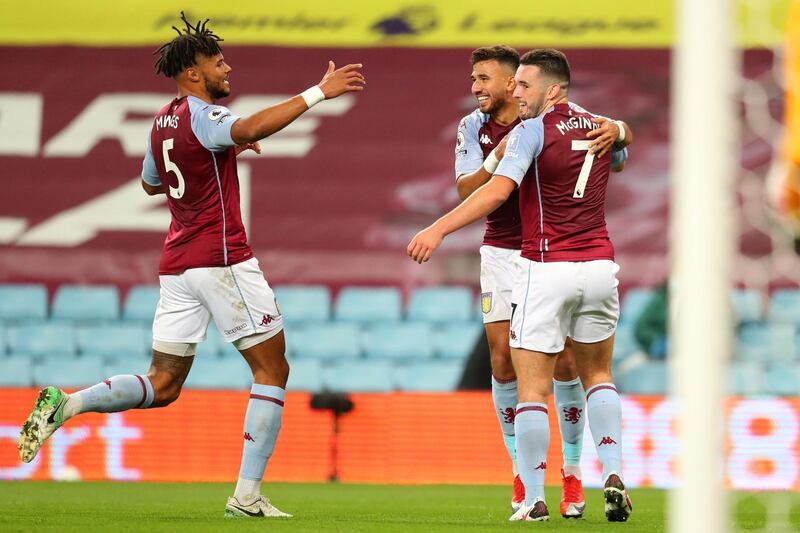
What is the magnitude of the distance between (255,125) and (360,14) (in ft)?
24.3

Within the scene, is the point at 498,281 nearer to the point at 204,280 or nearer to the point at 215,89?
the point at 204,280

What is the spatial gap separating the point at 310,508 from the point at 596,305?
1819 mm

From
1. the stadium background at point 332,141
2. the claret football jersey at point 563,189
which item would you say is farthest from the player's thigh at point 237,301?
the stadium background at point 332,141

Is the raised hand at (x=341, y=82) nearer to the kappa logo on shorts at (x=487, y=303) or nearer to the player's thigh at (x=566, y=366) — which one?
the kappa logo on shorts at (x=487, y=303)

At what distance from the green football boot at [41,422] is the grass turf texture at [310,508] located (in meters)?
0.28

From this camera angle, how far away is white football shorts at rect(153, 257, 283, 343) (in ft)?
16.5

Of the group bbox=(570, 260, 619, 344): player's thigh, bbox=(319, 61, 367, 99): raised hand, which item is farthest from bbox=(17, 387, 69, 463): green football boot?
bbox=(570, 260, 619, 344): player's thigh

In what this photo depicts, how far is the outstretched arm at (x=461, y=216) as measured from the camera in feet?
13.9

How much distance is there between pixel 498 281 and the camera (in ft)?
18.1

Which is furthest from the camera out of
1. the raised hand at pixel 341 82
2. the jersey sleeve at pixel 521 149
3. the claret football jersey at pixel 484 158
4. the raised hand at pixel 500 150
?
the claret football jersey at pixel 484 158

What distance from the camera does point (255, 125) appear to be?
15.6ft

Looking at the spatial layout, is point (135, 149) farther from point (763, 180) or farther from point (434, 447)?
point (763, 180)

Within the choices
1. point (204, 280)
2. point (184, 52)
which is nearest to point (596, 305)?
point (204, 280)

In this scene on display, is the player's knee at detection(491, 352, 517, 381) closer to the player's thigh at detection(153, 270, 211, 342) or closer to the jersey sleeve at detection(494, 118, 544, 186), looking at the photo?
the jersey sleeve at detection(494, 118, 544, 186)
